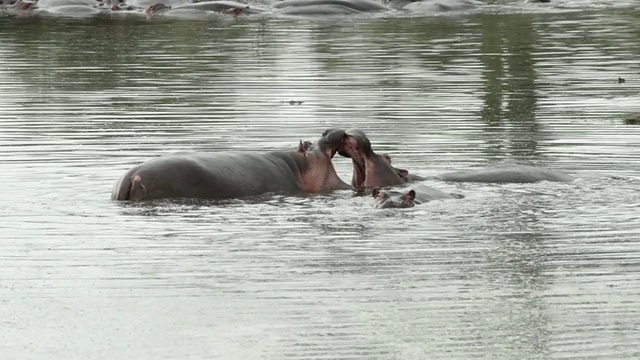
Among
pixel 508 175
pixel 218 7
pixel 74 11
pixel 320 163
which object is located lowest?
pixel 74 11

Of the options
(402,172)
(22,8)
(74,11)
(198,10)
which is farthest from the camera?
(22,8)

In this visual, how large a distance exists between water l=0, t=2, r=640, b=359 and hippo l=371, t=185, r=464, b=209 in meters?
0.08

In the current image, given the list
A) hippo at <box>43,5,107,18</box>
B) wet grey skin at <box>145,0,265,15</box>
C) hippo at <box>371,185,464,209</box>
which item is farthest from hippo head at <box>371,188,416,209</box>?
hippo at <box>43,5,107,18</box>

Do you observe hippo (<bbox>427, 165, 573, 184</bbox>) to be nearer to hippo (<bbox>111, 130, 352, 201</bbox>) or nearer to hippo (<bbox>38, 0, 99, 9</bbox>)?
hippo (<bbox>111, 130, 352, 201</bbox>)

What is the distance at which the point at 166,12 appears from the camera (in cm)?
2847

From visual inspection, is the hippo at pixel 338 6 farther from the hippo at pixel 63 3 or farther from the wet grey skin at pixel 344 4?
the hippo at pixel 63 3

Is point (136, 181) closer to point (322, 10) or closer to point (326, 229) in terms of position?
point (326, 229)

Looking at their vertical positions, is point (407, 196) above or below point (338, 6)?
above

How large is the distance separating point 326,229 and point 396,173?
63.9 inches

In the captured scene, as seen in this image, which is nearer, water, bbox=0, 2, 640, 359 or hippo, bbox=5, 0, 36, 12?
water, bbox=0, 2, 640, 359

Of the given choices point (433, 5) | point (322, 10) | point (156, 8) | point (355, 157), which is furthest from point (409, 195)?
point (156, 8)

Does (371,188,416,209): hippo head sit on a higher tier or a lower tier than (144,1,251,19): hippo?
higher

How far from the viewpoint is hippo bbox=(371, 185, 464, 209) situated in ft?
29.2

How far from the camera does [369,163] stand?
9.93m
